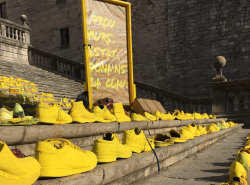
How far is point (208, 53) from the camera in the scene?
48.8 feet

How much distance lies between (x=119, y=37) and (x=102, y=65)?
873 mm

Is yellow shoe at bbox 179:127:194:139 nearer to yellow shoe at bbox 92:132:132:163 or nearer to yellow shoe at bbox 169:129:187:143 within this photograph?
yellow shoe at bbox 169:129:187:143

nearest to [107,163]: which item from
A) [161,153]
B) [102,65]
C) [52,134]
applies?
[52,134]

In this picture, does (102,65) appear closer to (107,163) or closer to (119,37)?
(119,37)

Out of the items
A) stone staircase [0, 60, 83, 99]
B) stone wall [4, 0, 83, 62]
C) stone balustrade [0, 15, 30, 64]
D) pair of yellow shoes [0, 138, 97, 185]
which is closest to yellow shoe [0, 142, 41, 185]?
pair of yellow shoes [0, 138, 97, 185]

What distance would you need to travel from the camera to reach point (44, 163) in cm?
150

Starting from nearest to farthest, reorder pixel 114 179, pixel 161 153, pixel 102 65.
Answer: pixel 114 179, pixel 161 153, pixel 102 65

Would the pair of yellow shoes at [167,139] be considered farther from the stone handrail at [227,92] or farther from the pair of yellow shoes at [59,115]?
the stone handrail at [227,92]

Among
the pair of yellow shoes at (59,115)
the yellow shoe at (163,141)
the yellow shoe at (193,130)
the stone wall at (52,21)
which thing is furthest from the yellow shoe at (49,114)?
the stone wall at (52,21)

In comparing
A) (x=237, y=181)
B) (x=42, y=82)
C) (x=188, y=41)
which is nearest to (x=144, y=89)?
(x=42, y=82)

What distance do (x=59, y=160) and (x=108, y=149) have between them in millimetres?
552

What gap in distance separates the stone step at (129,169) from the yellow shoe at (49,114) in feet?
2.82

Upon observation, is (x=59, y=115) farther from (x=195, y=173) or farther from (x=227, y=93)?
(x=227, y=93)

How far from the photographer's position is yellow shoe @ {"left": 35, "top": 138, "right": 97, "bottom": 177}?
1499mm
